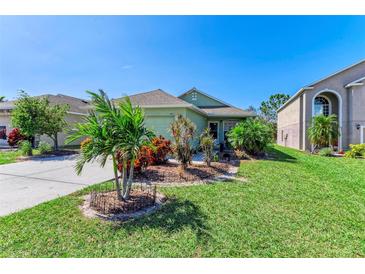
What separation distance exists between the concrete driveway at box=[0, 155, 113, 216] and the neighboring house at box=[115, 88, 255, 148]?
17.1 ft

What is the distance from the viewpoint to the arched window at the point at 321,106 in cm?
1862

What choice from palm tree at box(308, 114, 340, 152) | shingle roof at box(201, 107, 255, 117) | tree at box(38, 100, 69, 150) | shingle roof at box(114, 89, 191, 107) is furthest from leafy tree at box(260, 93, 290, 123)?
tree at box(38, 100, 69, 150)

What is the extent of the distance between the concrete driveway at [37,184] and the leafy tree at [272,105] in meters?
45.8

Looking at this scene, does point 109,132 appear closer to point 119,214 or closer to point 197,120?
point 119,214

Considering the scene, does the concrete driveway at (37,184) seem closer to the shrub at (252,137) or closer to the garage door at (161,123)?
the garage door at (161,123)

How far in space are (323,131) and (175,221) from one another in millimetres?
17047

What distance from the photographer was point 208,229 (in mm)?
3678

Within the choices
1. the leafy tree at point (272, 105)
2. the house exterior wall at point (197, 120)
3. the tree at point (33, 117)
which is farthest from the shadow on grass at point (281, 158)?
the leafy tree at point (272, 105)

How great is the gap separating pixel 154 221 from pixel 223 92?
84.2 feet

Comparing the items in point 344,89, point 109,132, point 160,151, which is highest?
point 344,89

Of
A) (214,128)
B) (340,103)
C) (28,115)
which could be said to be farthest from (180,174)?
(340,103)

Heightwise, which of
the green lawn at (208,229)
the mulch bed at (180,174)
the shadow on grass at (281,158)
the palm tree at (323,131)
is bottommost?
the green lawn at (208,229)

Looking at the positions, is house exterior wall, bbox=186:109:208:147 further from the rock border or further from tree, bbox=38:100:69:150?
tree, bbox=38:100:69:150
